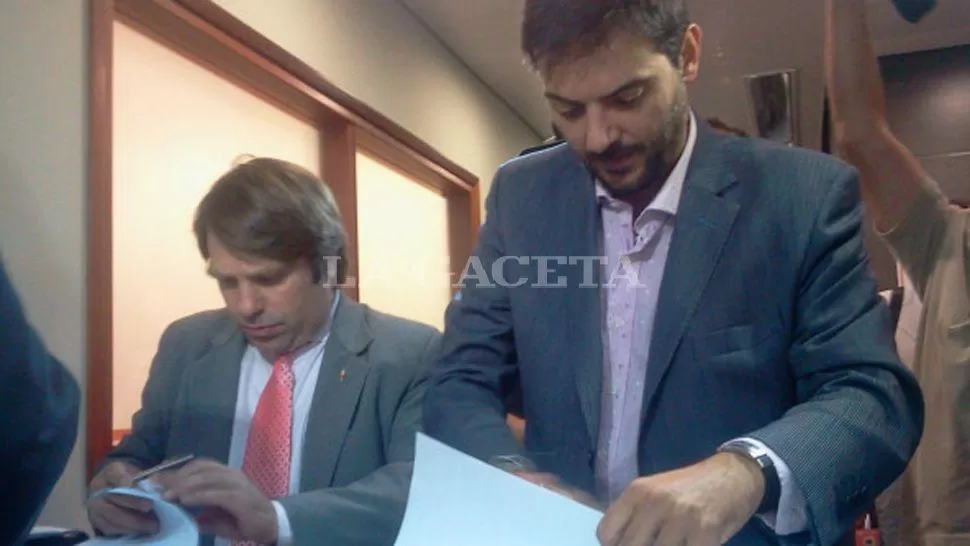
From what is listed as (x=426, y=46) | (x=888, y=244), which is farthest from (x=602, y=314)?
(x=426, y=46)

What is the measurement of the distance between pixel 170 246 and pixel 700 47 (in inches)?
26.9

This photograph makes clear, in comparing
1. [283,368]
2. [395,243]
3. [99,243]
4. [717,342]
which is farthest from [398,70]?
[717,342]

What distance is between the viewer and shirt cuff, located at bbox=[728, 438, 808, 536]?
16.1 inches

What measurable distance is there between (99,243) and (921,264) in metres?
0.82

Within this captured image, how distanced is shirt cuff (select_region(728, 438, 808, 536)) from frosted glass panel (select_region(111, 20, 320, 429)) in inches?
23.2

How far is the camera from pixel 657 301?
0.52 meters

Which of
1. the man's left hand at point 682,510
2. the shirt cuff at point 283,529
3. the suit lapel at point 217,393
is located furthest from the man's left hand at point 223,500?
the man's left hand at point 682,510

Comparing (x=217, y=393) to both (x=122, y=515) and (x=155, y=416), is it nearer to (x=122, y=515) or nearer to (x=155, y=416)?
(x=155, y=416)

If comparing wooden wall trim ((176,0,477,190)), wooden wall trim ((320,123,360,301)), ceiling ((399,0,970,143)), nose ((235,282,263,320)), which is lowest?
nose ((235,282,263,320))

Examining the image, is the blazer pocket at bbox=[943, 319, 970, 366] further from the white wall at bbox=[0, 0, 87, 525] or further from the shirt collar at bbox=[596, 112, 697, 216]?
the white wall at bbox=[0, 0, 87, 525]

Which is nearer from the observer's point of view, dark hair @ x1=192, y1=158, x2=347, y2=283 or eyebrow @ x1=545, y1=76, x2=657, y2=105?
eyebrow @ x1=545, y1=76, x2=657, y2=105

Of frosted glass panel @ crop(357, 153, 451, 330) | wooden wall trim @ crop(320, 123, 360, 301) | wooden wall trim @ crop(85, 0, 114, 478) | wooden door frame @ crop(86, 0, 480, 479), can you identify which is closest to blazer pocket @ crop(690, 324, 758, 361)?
wooden door frame @ crop(86, 0, 480, 479)

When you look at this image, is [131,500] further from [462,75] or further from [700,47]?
[462,75]

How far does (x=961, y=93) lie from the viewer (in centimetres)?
142
